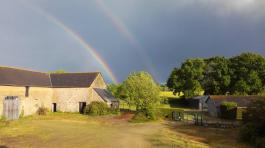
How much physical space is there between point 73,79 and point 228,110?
2962cm

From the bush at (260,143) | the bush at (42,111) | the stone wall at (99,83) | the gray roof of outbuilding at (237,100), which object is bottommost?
the bush at (260,143)

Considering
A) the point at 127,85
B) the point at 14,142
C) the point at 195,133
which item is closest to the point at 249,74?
the point at 127,85

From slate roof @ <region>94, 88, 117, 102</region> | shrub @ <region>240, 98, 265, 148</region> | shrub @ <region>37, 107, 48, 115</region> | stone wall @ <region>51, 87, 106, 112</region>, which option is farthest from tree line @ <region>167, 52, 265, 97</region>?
shrub @ <region>240, 98, 265, 148</region>

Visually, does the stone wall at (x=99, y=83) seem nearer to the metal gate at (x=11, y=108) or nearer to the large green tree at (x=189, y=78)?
the metal gate at (x=11, y=108)

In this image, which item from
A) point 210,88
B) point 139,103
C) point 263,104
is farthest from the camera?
point 210,88

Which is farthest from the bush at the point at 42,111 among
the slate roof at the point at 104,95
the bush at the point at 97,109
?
the slate roof at the point at 104,95

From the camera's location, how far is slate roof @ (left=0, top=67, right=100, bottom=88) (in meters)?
47.9

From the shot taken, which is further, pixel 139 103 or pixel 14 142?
pixel 139 103

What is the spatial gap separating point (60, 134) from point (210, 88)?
2606 inches

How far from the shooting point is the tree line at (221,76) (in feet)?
258

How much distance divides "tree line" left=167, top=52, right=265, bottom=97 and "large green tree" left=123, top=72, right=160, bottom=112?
32533 mm

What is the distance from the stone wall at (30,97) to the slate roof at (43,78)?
2.90 feet

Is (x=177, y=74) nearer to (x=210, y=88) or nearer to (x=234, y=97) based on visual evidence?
(x=210, y=88)

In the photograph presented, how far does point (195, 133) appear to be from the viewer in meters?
32.9
